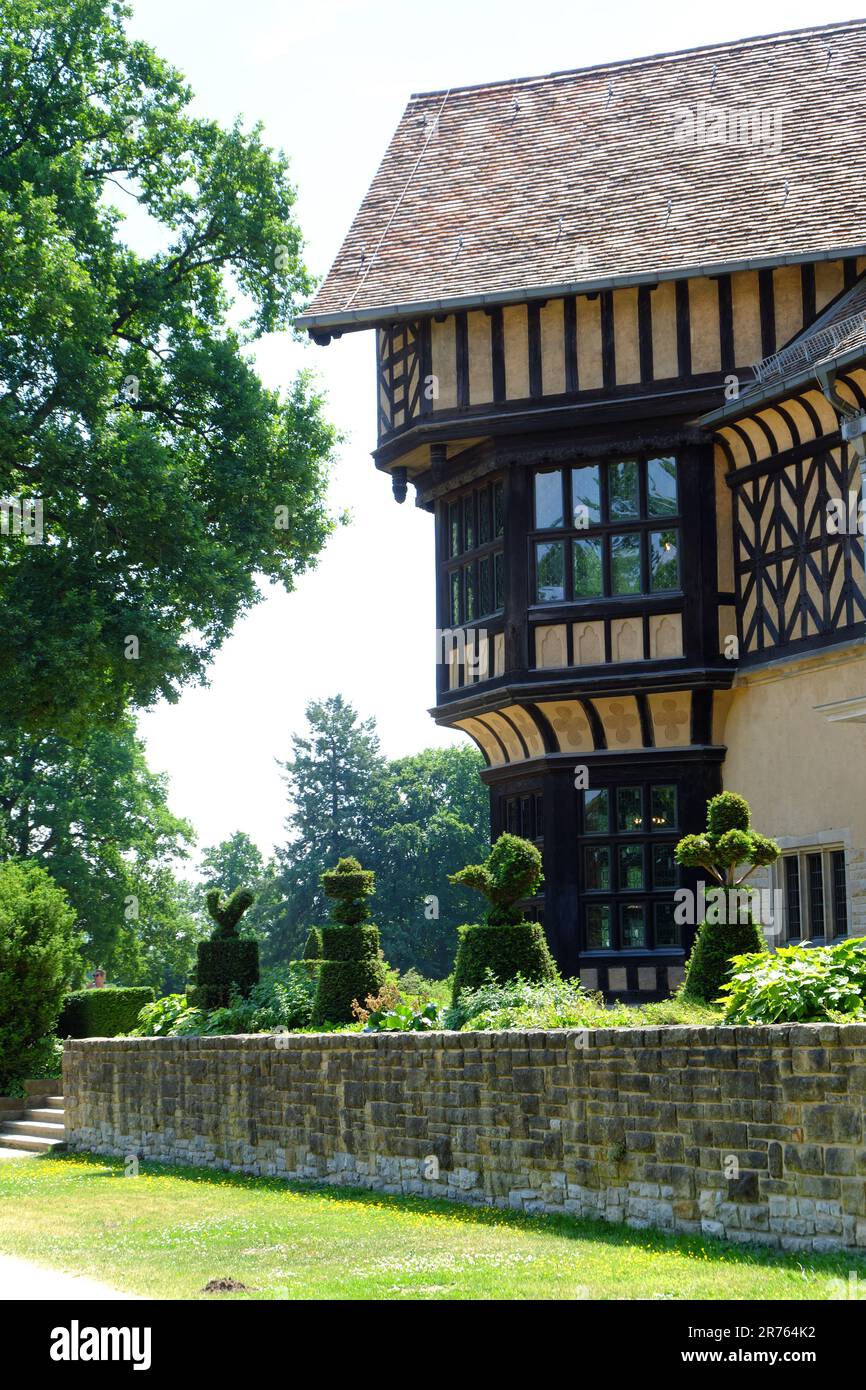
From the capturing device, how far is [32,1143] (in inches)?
949

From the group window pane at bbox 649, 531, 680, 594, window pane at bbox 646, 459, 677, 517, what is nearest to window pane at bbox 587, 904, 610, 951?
window pane at bbox 649, 531, 680, 594

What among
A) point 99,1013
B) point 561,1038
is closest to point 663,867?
point 561,1038

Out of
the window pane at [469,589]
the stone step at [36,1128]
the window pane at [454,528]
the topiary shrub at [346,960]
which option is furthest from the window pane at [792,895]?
the stone step at [36,1128]

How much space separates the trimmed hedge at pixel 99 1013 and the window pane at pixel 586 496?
15.5 m

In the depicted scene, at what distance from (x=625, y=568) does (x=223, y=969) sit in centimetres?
715

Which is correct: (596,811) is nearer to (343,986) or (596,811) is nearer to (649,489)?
(649,489)

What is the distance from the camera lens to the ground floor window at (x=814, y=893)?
1859 cm

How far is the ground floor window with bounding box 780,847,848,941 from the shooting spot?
61.0 feet

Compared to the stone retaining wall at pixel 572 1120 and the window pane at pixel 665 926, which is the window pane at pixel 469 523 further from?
the stone retaining wall at pixel 572 1120

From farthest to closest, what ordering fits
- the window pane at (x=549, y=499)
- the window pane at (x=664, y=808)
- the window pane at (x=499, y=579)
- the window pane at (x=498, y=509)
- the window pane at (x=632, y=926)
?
the window pane at (x=498, y=509)
the window pane at (x=499, y=579)
the window pane at (x=549, y=499)
the window pane at (x=664, y=808)
the window pane at (x=632, y=926)

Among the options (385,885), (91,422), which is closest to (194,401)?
(91,422)

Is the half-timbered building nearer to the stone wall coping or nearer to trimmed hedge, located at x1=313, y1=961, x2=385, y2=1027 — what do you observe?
trimmed hedge, located at x1=313, y1=961, x2=385, y2=1027

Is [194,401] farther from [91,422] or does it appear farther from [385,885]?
[385,885]
